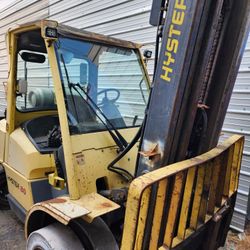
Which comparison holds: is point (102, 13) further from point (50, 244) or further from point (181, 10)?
point (50, 244)

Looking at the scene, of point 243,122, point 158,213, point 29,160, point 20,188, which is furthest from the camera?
point 243,122

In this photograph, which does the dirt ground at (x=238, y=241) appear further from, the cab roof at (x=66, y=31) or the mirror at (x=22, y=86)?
the mirror at (x=22, y=86)

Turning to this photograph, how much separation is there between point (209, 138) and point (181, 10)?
2.80ft

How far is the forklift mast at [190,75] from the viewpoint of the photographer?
158 centimetres

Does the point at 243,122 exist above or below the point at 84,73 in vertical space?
below

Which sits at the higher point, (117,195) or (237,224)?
(117,195)

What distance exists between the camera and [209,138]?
192cm

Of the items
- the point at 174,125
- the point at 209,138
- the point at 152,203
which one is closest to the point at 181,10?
the point at 174,125

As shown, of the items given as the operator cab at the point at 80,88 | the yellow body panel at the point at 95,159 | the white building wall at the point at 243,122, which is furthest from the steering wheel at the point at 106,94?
the white building wall at the point at 243,122

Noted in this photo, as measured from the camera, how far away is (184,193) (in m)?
1.70

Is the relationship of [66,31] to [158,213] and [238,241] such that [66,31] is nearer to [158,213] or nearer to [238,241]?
[158,213]

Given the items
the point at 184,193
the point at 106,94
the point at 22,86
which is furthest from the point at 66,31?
the point at 184,193

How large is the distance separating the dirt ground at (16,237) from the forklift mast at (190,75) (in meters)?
1.94

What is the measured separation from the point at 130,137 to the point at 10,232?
192 centimetres
